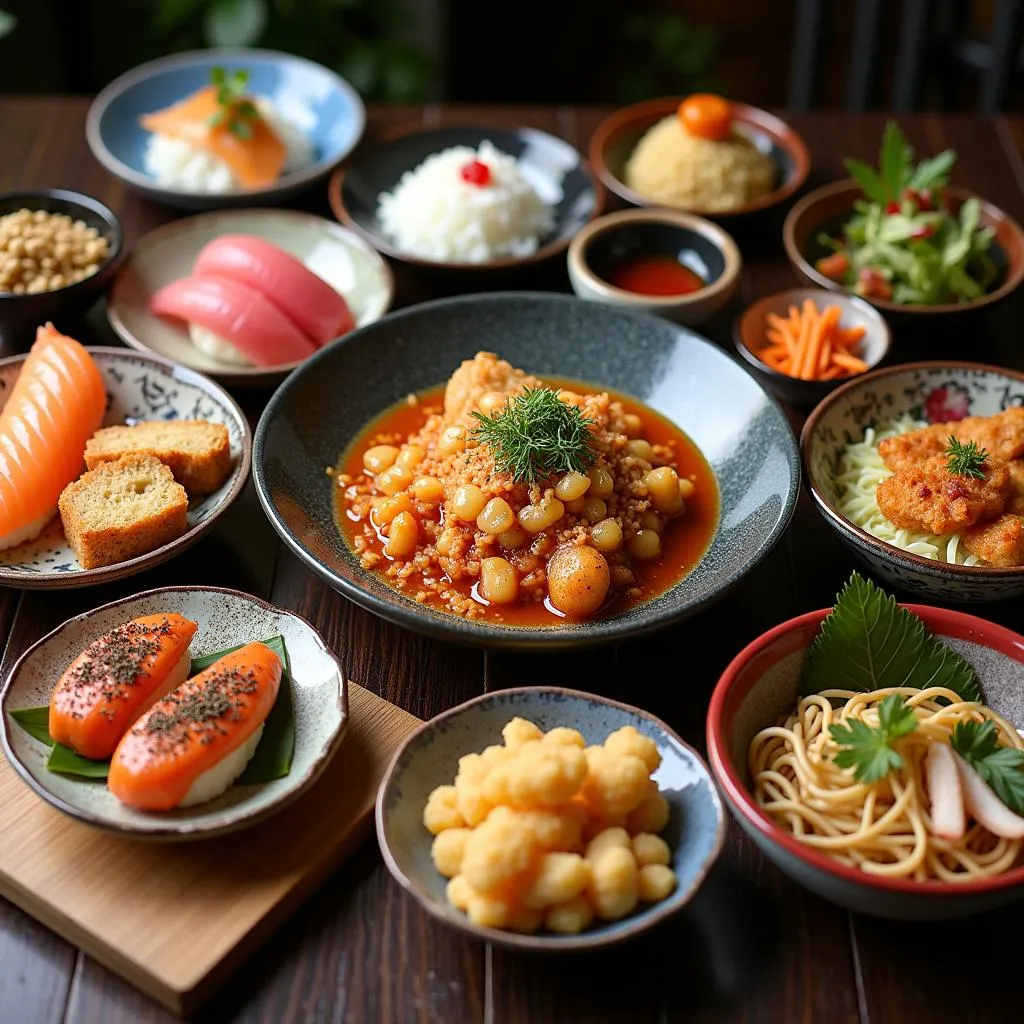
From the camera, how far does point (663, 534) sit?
8.43 ft

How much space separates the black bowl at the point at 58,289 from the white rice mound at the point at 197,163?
37 cm

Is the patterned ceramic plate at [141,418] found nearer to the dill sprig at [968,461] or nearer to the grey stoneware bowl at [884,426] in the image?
the grey stoneware bowl at [884,426]

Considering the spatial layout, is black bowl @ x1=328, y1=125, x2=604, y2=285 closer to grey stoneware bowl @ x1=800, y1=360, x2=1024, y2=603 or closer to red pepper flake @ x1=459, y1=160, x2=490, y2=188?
red pepper flake @ x1=459, y1=160, x2=490, y2=188

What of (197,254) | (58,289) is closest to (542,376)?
(197,254)

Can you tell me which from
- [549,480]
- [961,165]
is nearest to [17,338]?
[549,480]

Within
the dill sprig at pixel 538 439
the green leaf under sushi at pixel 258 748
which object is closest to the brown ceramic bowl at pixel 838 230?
the dill sprig at pixel 538 439

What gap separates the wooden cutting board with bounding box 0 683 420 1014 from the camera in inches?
71.3

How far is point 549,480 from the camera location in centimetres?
242

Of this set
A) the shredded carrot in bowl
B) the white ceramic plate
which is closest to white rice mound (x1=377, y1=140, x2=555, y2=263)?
the white ceramic plate

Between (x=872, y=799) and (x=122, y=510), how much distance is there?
1597 mm

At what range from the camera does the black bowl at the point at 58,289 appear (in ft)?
9.84

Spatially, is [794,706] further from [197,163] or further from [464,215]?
[197,163]

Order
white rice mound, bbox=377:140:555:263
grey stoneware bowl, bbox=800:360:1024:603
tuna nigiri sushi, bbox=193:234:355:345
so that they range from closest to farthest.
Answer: grey stoneware bowl, bbox=800:360:1024:603, tuna nigiri sushi, bbox=193:234:355:345, white rice mound, bbox=377:140:555:263

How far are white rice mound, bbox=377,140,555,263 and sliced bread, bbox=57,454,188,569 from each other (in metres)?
1.20
